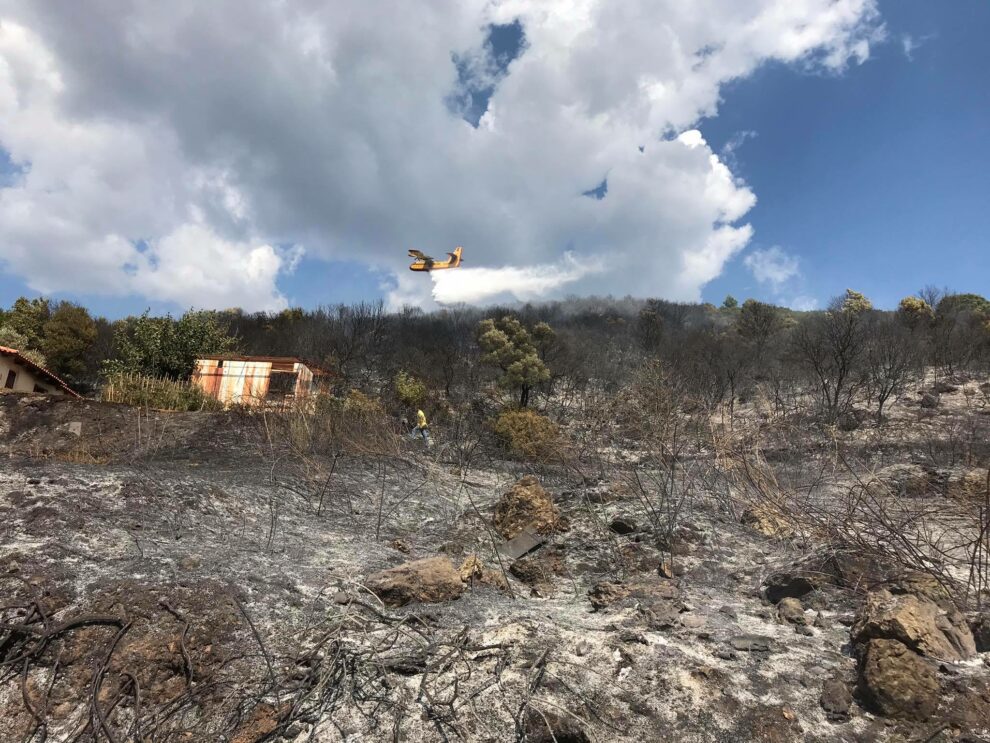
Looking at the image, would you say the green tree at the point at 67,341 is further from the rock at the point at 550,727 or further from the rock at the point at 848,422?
the rock at the point at 848,422

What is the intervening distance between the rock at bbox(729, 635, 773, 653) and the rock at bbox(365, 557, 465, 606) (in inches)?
80.0

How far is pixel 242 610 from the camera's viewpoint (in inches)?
142

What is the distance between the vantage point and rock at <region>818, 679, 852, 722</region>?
291 centimetres

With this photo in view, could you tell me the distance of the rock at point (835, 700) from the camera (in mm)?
2906

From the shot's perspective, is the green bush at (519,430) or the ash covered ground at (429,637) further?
the green bush at (519,430)

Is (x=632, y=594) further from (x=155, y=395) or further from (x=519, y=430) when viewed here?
(x=155, y=395)

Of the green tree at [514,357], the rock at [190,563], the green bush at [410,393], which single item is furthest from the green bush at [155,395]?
the rock at [190,563]

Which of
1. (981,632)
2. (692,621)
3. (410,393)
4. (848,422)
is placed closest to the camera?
(981,632)

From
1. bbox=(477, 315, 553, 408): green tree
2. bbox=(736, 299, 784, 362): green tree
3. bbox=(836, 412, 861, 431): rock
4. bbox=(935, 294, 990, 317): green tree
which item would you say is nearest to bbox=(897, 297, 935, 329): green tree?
bbox=(935, 294, 990, 317): green tree

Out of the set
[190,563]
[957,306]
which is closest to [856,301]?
[957,306]

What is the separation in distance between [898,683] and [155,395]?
58.1 feet

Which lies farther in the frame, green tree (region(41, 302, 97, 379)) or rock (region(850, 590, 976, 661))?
green tree (region(41, 302, 97, 379))

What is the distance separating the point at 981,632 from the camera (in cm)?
354

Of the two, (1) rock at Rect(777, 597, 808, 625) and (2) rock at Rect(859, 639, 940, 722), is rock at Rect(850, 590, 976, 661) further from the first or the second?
(1) rock at Rect(777, 597, 808, 625)
